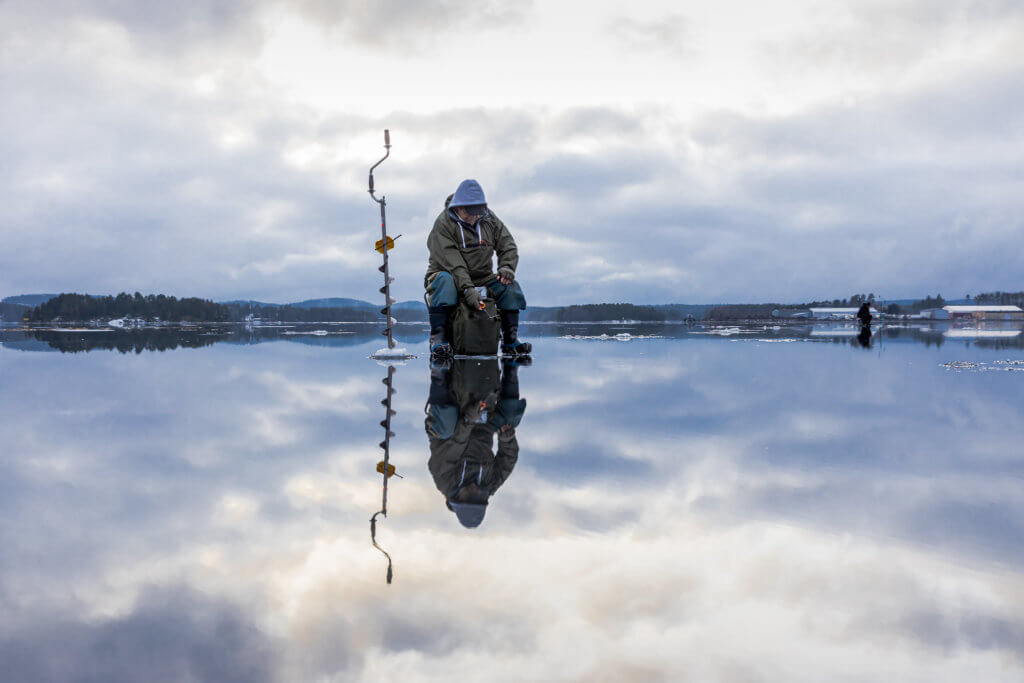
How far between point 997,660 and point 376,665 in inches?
44.2

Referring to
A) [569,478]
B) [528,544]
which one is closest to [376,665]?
[528,544]

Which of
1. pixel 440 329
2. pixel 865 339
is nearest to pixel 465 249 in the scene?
pixel 440 329

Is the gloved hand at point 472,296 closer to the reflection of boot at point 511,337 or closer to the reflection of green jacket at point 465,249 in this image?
the reflection of green jacket at point 465,249

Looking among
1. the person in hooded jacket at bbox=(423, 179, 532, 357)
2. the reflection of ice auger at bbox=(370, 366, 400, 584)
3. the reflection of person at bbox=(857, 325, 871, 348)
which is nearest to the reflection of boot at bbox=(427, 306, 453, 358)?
the person in hooded jacket at bbox=(423, 179, 532, 357)

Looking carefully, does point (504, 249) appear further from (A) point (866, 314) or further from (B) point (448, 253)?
(A) point (866, 314)

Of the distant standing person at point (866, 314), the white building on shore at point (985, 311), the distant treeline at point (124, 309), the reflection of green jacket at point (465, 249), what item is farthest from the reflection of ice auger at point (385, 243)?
the white building on shore at point (985, 311)

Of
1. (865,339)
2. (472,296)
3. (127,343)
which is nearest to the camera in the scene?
(472,296)

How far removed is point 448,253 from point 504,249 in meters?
0.87

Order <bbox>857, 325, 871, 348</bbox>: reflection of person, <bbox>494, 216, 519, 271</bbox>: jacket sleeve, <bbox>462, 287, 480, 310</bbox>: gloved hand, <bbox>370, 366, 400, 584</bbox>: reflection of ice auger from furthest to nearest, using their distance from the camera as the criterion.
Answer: <bbox>857, 325, 871, 348</bbox>: reflection of person, <bbox>494, 216, 519, 271</bbox>: jacket sleeve, <bbox>462, 287, 480, 310</bbox>: gloved hand, <bbox>370, 366, 400, 584</bbox>: reflection of ice auger

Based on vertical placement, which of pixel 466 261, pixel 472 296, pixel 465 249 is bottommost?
pixel 472 296

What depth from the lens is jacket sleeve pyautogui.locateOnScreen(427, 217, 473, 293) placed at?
814cm

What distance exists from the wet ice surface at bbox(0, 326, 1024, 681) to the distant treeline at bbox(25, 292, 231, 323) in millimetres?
49453

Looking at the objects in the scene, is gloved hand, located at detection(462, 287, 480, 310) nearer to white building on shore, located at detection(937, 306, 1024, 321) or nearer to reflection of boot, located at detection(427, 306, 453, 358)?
reflection of boot, located at detection(427, 306, 453, 358)

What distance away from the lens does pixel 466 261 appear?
27.9ft
